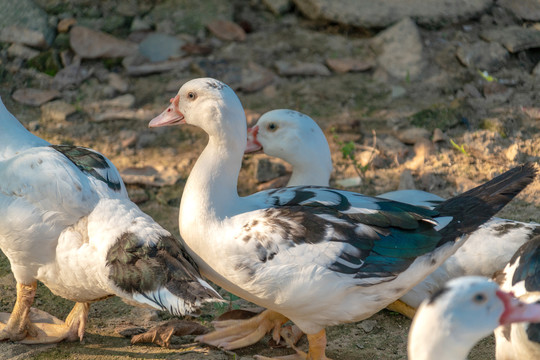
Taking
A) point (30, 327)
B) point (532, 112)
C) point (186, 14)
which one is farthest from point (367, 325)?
point (186, 14)

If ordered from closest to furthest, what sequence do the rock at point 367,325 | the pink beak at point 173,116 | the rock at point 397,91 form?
the pink beak at point 173,116
the rock at point 367,325
the rock at point 397,91

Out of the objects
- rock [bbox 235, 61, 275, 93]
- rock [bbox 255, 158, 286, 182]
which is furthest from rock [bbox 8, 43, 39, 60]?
rock [bbox 255, 158, 286, 182]

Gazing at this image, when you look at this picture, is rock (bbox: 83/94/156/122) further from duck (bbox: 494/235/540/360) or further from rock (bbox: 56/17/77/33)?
duck (bbox: 494/235/540/360)

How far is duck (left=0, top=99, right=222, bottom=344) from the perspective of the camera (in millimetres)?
3244

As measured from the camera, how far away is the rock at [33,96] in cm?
592

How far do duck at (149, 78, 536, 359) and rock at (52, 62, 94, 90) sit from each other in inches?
106

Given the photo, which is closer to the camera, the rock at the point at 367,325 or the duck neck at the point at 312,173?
the rock at the point at 367,325

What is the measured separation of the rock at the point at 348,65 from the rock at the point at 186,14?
1.16 metres

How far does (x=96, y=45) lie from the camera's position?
20.8 feet

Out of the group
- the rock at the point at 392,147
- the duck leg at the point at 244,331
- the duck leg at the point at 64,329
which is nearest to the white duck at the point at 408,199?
the duck leg at the point at 244,331

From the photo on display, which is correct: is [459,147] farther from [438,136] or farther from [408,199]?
[408,199]

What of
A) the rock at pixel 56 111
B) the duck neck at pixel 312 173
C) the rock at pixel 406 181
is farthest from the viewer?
the rock at pixel 56 111

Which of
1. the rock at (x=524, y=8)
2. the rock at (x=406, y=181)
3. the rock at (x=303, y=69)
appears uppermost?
the rock at (x=524, y=8)

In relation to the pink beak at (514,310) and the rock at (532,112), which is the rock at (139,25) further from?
the pink beak at (514,310)
